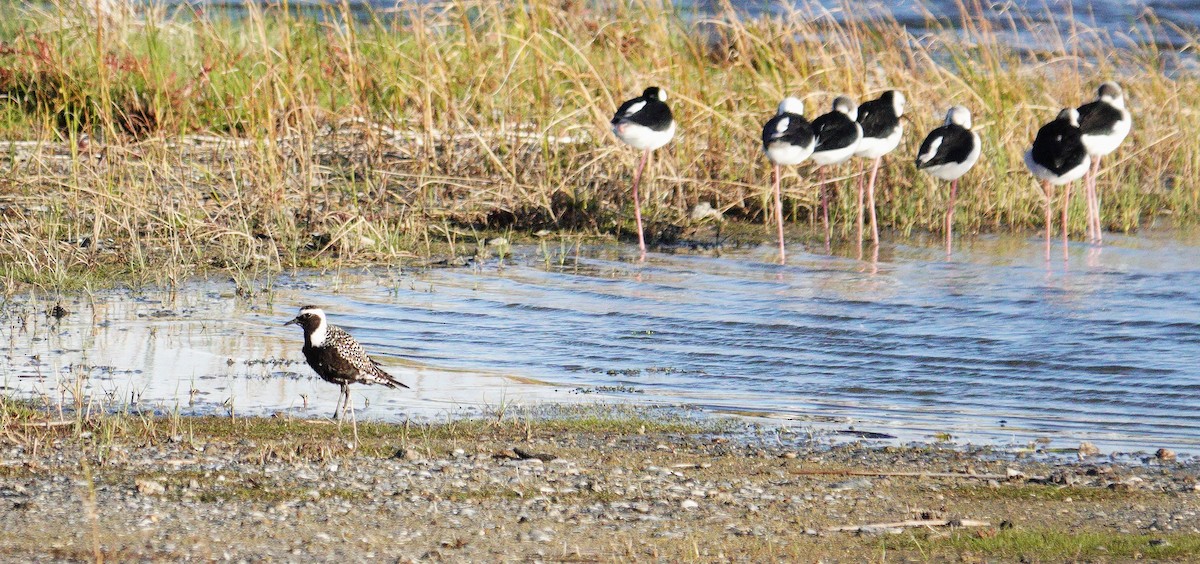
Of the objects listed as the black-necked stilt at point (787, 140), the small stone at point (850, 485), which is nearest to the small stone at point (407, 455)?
the small stone at point (850, 485)

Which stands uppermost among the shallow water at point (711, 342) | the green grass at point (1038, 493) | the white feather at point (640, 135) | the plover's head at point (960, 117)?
the plover's head at point (960, 117)

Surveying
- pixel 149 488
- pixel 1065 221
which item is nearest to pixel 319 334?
pixel 149 488

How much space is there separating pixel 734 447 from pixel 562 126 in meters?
6.47

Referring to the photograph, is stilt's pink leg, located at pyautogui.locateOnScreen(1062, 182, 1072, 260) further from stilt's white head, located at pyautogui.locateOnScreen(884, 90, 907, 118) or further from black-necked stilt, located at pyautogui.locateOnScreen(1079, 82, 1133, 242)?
stilt's white head, located at pyautogui.locateOnScreen(884, 90, 907, 118)

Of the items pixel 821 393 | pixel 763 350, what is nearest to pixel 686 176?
pixel 763 350

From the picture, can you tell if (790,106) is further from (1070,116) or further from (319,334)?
(319,334)

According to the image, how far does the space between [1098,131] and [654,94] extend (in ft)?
11.5

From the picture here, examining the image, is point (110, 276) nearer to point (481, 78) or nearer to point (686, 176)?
point (481, 78)

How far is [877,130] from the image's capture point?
11.2 m

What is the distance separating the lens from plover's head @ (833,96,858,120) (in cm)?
1130

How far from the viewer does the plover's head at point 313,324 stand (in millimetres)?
6340

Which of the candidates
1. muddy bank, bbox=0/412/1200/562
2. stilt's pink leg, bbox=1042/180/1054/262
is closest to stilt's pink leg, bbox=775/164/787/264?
stilt's pink leg, bbox=1042/180/1054/262

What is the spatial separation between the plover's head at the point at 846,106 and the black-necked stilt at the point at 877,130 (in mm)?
47

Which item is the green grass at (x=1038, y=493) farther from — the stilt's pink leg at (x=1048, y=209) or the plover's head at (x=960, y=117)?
the plover's head at (x=960, y=117)
